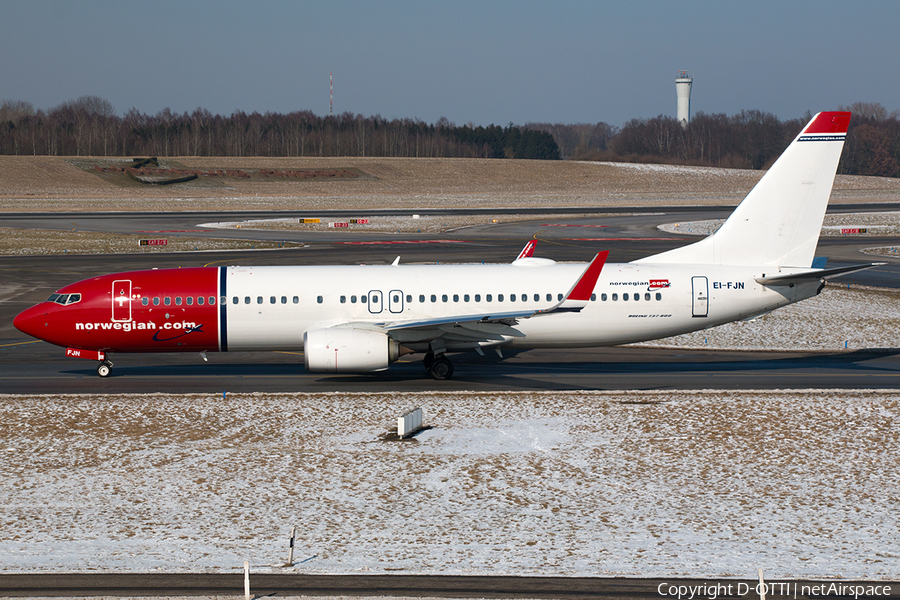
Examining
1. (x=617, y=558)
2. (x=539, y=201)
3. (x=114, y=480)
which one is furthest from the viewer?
(x=539, y=201)

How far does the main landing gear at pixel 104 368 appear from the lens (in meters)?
31.6

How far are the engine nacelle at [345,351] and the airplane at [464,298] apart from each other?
0.65m

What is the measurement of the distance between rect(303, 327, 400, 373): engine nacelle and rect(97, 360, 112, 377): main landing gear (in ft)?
27.7

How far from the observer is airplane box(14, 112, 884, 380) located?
3036cm

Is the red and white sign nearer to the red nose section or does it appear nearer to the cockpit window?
the red nose section

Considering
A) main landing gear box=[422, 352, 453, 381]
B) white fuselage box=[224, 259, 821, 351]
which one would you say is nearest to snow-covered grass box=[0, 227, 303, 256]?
white fuselage box=[224, 259, 821, 351]

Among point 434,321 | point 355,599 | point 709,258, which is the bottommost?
point 355,599

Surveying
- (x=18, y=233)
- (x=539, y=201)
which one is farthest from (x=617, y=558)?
(x=539, y=201)

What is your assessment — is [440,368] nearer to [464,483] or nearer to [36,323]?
[464,483]

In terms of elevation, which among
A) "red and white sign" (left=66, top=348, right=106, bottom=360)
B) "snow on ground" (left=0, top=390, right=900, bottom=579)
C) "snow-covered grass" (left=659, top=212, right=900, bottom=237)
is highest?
"snow-covered grass" (left=659, top=212, right=900, bottom=237)

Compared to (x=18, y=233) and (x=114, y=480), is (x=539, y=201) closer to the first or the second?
(x=18, y=233)

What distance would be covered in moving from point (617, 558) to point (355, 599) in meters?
4.95

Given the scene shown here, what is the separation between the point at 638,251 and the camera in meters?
67.2

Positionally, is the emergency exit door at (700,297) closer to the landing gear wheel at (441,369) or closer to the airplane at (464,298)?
the airplane at (464,298)
